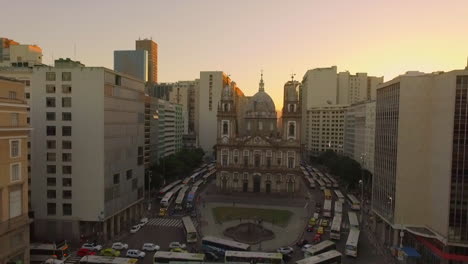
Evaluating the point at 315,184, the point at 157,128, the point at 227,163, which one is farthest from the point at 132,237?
the point at 315,184

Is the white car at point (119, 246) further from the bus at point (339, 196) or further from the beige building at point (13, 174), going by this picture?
the bus at point (339, 196)

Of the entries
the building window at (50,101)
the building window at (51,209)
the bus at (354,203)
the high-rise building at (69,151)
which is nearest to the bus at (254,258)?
the high-rise building at (69,151)

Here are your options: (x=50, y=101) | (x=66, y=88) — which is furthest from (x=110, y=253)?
(x=66, y=88)

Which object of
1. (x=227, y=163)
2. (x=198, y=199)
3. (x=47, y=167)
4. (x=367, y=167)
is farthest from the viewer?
(x=367, y=167)

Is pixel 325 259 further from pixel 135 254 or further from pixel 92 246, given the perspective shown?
pixel 92 246

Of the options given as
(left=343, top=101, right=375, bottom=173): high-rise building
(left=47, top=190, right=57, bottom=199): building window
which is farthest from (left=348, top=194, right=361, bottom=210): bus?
(left=47, top=190, right=57, bottom=199): building window

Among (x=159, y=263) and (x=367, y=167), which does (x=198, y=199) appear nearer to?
(x=159, y=263)
